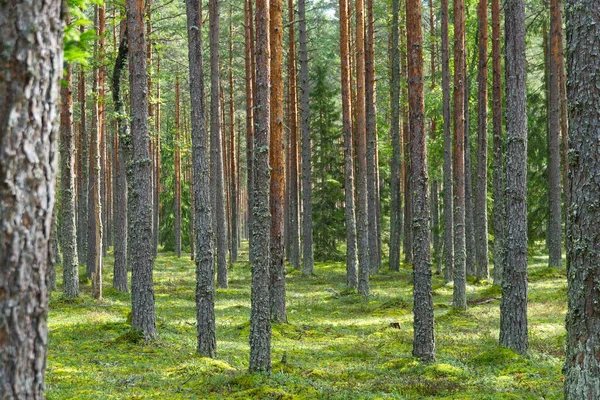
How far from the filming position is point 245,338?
47.4 feet

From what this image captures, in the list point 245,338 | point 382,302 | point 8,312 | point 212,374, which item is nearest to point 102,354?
point 212,374

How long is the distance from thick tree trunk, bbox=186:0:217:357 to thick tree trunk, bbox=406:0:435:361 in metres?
3.68

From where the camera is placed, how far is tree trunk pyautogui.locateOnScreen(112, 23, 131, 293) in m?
16.0

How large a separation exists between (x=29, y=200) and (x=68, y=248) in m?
15.7

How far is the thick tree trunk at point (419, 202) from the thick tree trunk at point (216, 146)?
12.0 m

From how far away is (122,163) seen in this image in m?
22.0

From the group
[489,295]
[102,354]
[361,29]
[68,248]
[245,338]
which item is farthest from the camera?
[361,29]

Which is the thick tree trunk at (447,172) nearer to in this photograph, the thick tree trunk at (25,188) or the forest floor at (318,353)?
the forest floor at (318,353)

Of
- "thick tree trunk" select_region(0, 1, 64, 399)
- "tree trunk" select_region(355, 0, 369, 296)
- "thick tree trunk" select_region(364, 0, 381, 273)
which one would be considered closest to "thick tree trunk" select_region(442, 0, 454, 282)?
"tree trunk" select_region(355, 0, 369, 296)

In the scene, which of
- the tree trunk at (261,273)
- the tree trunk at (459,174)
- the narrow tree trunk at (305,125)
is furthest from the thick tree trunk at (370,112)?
A: the tree trunk at (261,273)

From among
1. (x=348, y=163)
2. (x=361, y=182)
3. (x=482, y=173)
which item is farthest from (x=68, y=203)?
(x=482, y=173)

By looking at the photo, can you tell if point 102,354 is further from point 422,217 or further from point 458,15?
point 458,15

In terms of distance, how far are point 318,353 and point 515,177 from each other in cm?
536

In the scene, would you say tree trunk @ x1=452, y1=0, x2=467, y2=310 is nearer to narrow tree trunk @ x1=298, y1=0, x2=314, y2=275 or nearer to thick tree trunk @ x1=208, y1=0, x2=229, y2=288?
narrow tree trunk @ x1=298, y1=0, x2=314, y2=275
